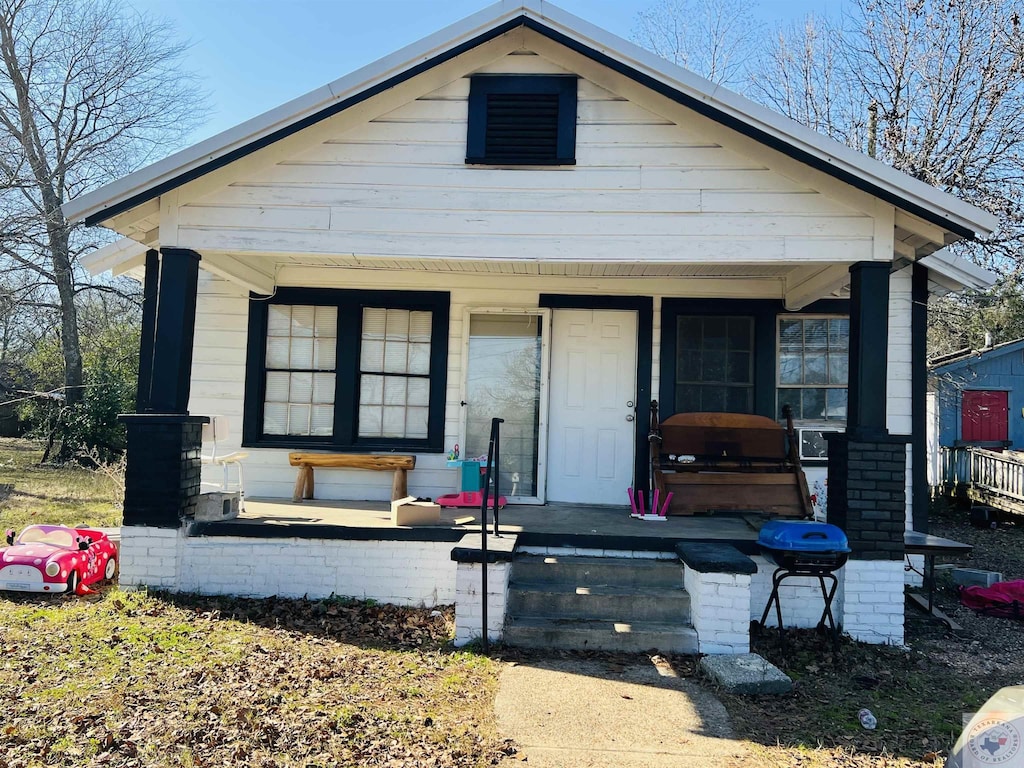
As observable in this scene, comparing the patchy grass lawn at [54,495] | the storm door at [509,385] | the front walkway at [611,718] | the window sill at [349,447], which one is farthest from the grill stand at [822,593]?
the patchy grass lawn at [54,495]

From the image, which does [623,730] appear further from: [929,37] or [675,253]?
[929,37]

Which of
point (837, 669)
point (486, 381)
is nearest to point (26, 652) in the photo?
point (486, 381)

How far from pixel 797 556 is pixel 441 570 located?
2667 millimetres

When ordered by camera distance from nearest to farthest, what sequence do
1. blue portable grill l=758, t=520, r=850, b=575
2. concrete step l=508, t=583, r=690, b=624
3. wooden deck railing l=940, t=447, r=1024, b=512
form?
blue portable grill l=758, t=520, r=850, b=575, concrete step l=508, t=583, r=690, b=624, wooden deck railing l=940, t=447, r=1024, b=512

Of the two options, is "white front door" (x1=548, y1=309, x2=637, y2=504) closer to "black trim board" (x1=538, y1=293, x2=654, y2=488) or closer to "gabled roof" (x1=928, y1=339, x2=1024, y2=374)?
"black trim board" (x1=538, y1=293, x2=654, y2=488)

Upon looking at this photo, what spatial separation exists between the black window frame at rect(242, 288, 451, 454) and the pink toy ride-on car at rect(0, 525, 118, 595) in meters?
1.97

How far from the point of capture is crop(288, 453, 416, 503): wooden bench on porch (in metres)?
7.45

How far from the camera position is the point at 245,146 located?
19.0ft

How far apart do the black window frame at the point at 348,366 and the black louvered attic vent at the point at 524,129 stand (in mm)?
2167

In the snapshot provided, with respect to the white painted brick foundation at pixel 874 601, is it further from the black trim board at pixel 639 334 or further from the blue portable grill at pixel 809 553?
the black trim board at pixel 639 334

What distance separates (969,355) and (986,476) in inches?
162

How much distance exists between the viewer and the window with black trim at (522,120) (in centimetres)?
598

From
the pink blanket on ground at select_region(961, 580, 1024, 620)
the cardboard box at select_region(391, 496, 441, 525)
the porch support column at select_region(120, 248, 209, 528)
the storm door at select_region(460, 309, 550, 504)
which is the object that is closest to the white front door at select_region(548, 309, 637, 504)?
the storm door at select_region(460, 309, 550, 504)

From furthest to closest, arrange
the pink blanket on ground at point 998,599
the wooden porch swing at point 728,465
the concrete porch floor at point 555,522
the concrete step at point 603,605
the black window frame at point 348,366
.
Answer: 1. the black window frame at point 348,366
2. the wooden porch swing at point 728,465
3. the pink blanket on ground at point 998,599
4. the concrete porch floor at point 555,522
5. the concrete step at point 603,605
